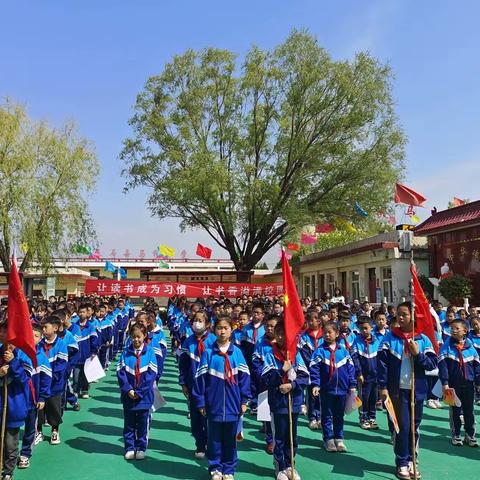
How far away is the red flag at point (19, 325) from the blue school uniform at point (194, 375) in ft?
6.28

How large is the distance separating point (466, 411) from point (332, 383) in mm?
1850

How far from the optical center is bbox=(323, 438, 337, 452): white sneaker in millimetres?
6211

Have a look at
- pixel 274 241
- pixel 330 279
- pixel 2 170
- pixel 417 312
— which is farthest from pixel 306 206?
pixel 417 312

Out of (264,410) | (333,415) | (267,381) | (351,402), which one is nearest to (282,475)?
(264,410)

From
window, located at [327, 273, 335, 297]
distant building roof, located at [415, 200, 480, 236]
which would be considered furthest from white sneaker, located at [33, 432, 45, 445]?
window, located at [327, 273, 335, 297]

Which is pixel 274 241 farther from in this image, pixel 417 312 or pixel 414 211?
pixel 417 312

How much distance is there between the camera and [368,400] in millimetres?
7523

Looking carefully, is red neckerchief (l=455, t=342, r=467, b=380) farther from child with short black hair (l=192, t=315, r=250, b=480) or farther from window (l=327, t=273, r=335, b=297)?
window (l=327, t=273, r=335, b=297)

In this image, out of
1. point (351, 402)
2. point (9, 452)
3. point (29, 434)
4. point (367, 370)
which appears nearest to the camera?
point (9, 452)

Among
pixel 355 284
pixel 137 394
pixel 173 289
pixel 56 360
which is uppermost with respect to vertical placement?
pixel 355 284

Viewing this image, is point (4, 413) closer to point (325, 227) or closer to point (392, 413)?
point (392, 413)

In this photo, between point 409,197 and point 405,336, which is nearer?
point 405,336

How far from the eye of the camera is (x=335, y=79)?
78.8 ft

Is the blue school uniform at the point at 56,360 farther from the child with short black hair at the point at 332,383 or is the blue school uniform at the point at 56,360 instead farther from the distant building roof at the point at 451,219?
the distant building roof at the point at 451,219
